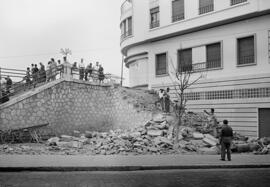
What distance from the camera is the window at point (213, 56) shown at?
76.1ft

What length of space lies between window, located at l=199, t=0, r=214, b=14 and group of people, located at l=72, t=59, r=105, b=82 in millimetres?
8391

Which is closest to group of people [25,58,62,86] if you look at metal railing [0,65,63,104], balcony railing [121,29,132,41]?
metal railing [0,65,63,104]

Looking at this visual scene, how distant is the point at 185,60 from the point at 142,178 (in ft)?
55.3

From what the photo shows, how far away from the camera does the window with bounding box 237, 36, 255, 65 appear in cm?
2136

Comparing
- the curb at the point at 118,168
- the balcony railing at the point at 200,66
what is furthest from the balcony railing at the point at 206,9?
the curb at the point at 118,168

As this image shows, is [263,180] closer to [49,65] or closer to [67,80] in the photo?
[67,80]

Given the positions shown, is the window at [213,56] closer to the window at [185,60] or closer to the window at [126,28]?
the window at [185,60]

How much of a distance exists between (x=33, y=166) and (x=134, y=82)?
788 inches

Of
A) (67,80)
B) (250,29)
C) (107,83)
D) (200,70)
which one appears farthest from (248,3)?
(67,80)

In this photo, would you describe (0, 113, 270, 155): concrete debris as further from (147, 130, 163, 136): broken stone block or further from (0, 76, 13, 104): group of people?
(0, 76, 13, 104): group of people

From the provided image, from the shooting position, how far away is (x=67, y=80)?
2102 cm

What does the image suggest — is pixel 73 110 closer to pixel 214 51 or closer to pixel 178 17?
pixel 214 51

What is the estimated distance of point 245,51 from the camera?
2178cm

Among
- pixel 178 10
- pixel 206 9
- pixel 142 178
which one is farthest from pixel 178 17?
pixel 142 178
